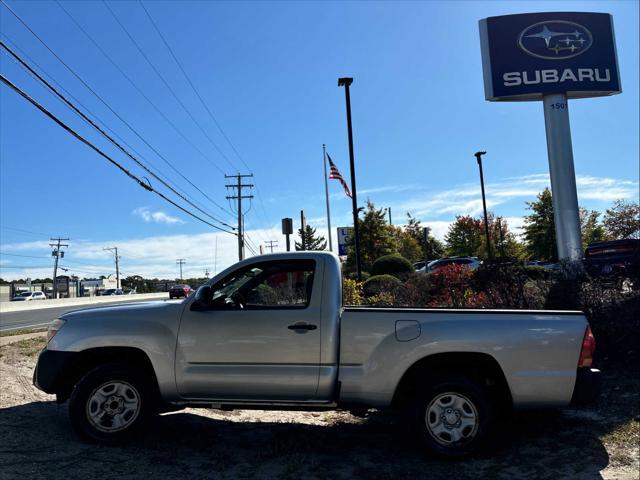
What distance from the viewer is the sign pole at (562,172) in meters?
13.5

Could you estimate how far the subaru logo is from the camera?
14289 mm

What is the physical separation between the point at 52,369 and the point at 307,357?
97.4 inches

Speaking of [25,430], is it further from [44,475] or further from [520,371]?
[520,371]

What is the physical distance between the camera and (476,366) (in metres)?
4.62

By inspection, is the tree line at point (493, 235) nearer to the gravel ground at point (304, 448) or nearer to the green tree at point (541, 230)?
the green tree at point (541, 230)

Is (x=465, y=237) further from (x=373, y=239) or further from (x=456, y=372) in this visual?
(x=456, y=372)

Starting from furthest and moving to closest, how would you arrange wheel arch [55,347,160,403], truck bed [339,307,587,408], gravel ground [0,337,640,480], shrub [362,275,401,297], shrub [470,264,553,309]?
1. shrub [362,275,401,297]
2. shrub [470,264,553,309]
3. wheel arch [55,347,160,403]
4. truck bed [339,307,587,408]
5. gravel ground [0,337,640,480]

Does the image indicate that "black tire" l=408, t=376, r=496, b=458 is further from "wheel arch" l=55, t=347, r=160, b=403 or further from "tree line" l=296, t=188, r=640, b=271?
"tree line" l=296, t=188, r=640, b=271

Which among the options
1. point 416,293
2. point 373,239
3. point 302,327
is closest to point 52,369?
point 302,327

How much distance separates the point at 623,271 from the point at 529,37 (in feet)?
30.8

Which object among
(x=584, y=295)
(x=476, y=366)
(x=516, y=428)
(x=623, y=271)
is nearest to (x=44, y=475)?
(x=476, y=366)

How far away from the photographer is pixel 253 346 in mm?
4629

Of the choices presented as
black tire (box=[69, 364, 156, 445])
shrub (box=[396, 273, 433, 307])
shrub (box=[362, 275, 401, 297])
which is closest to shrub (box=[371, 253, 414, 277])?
shrub (box=[362, 275, 401, 297])

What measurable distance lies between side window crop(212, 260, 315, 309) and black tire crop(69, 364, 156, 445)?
1100 millimetres
